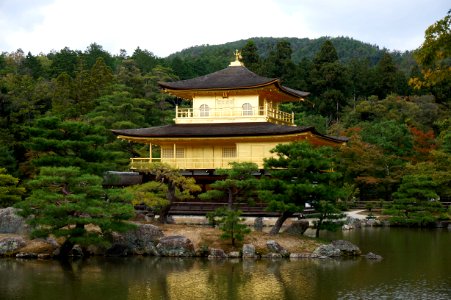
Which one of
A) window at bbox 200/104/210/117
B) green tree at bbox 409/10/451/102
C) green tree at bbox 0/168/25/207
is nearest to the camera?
green tree at bbox 409/10/451/102

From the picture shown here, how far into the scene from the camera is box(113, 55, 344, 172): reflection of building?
3178 cm

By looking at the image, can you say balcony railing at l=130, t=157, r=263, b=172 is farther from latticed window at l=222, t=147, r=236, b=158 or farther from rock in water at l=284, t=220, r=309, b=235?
rock in water at l=284, t=220, r=309, b=235

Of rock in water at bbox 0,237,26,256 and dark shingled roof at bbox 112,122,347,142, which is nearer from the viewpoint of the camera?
rock in water at bbox 0,237,26,256

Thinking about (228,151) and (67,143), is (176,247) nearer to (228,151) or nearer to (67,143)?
(67,143)

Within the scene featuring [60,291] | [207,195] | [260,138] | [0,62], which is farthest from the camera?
[0,62]

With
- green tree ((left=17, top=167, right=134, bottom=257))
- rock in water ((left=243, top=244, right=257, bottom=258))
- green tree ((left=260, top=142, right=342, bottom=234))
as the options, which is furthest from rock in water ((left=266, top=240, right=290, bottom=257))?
green tree ((left=17, top=167, right=134, bottom=257))

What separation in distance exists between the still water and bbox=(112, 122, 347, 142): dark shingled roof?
9342 millimetres

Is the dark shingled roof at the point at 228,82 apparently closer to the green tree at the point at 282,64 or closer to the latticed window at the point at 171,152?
the latticed window at the point at 171,152

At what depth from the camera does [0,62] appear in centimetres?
7406

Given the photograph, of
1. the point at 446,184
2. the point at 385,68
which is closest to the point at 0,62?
the point at 385,68

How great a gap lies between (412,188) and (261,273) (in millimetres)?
19494

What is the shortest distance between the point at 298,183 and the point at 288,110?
3165 centimetres

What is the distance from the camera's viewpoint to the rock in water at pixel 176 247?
23.1 metres

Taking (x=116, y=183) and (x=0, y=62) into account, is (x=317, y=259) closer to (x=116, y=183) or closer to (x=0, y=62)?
(x=116, y=183)
